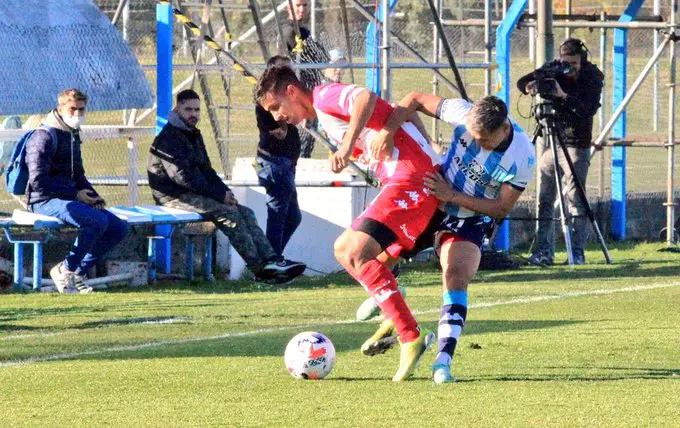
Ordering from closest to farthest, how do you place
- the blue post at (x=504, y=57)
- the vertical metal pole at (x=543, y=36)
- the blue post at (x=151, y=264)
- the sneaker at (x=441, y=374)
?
the sneaker at (x=441, y=374) → the blue post at (x=151, y=264) → the vertical metal pole at (x=543, y=36) → the blue post at (x=504, y=57)

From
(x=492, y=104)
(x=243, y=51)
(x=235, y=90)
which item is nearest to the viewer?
(x=492, y=104)

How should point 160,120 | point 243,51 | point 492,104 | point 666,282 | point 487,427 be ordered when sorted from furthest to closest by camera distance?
point 243,51
point 160,120
point 666,282
point 492,104
point 487,427

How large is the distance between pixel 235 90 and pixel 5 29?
25.6 feet

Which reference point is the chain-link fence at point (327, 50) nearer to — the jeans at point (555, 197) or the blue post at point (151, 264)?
the jeans at point (555, 197)

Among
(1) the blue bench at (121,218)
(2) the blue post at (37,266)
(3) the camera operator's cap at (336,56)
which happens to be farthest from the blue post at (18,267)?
(3) the camera operator's cap at (336,56)

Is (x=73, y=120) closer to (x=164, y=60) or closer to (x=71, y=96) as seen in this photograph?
(x=71, y=96)

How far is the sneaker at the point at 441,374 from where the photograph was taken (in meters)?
8.30

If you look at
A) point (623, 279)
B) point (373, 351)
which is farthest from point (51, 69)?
point (373, 351)

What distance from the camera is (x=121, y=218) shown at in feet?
47.6

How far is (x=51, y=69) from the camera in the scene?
51.3 feet

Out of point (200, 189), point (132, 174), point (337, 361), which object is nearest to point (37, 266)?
point (200, 189)

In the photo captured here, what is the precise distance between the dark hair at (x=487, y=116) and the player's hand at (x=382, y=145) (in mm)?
501

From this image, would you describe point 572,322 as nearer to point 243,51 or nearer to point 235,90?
point 235,90

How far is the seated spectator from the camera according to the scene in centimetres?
1394
